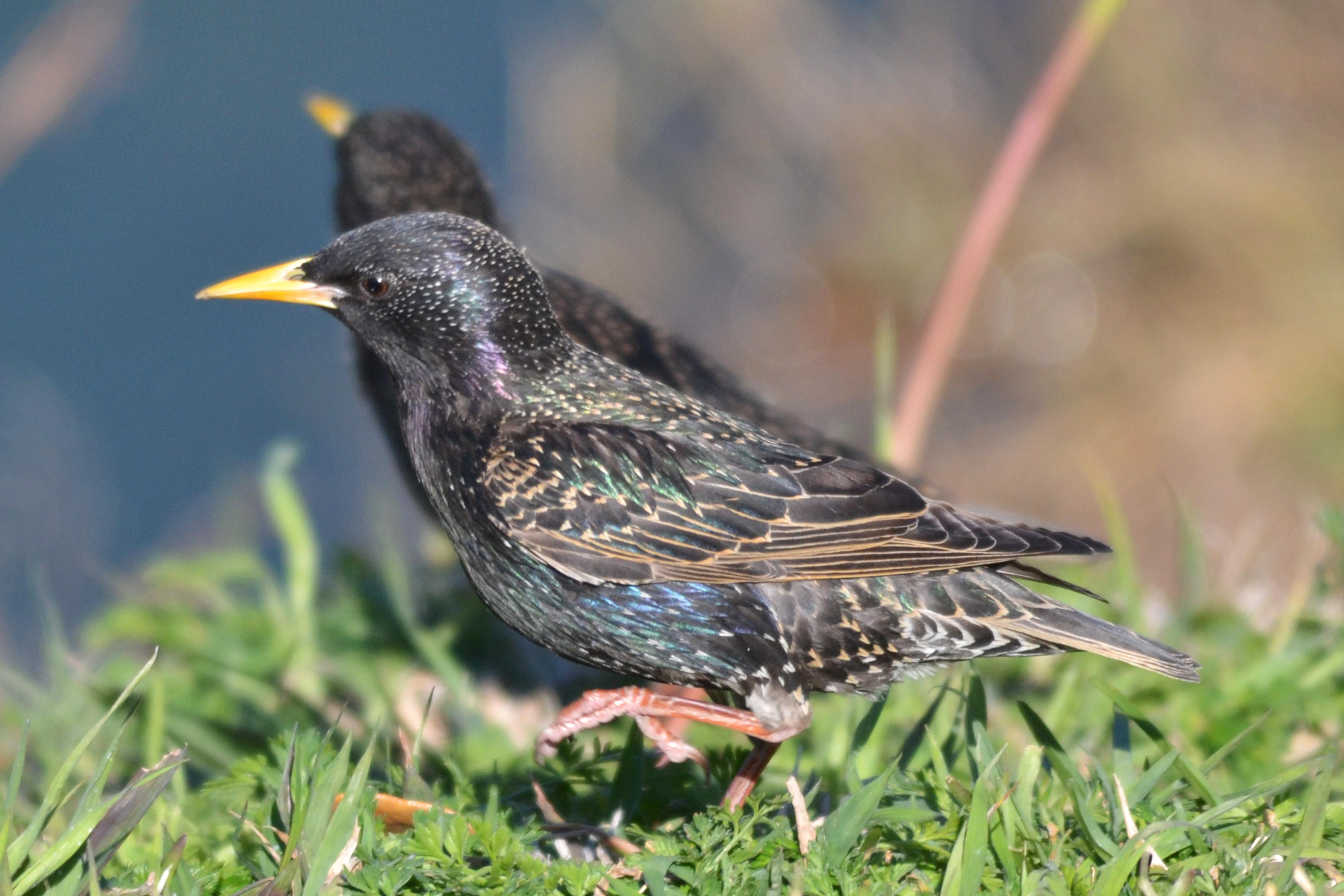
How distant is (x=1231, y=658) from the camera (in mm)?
4035

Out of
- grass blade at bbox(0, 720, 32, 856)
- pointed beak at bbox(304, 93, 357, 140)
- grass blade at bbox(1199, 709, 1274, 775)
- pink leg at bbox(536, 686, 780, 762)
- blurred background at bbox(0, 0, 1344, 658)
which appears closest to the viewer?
grass blade at bbox(0, 720, 32, 856)

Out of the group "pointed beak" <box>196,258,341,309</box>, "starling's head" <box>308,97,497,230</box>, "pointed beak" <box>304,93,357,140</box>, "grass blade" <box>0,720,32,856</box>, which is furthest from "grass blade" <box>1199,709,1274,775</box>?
"pointed beak" <box>304,93,357,140</box>

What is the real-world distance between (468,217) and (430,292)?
0.71 m

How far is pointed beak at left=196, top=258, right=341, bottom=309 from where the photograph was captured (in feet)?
9.77

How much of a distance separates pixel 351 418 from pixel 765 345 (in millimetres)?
2670

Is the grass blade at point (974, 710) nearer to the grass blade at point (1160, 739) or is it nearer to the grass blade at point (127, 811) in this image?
the grass blade at point (1160, 739)

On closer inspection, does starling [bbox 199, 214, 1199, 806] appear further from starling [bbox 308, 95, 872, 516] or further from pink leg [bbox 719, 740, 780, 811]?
starling [bbox 308, 95, 872, 516]

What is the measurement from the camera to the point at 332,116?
4746 mm

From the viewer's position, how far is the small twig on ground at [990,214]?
4215 millimetres

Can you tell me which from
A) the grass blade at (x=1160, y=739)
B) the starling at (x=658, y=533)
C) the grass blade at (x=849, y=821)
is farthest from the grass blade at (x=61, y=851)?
the grass blade at (x=1160, y=739)

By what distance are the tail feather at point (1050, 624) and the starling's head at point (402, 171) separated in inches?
84.7

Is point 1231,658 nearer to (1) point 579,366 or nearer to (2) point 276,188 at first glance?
(1) point 579,366

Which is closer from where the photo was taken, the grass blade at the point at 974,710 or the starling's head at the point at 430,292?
the grass blade at the point at 974,710

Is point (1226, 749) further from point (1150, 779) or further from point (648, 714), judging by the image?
point (648, 714)
